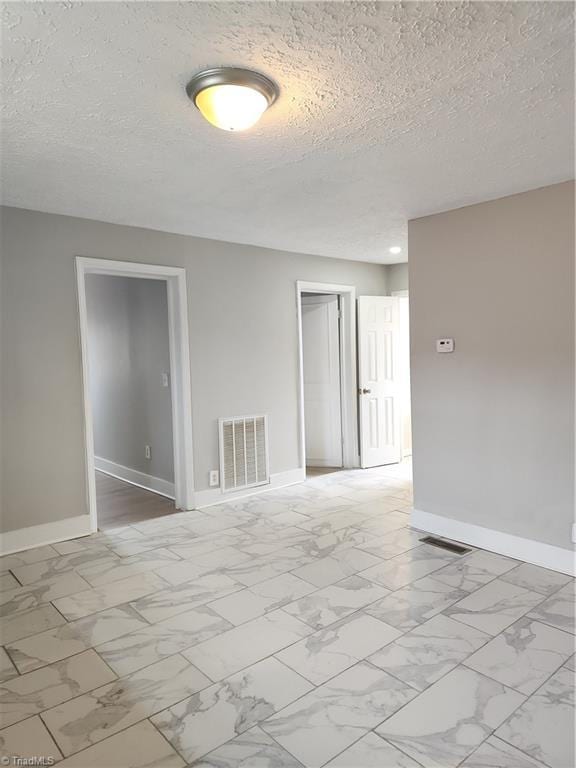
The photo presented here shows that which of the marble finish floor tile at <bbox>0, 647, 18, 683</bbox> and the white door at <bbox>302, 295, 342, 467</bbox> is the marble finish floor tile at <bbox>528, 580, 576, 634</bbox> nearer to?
the marble finish floor tile at <bbox>0, 647, 18, 683</bbox>

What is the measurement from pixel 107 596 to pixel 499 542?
99.0 inches

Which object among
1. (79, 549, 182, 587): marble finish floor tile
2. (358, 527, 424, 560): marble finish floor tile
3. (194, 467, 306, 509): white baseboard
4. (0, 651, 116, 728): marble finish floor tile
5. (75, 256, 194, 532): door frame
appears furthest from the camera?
(194, 467, 306, 509): white baseboard

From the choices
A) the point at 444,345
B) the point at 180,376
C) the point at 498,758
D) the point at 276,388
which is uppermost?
the point at 444,345

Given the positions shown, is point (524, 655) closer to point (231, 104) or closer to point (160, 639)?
point (160, 639)

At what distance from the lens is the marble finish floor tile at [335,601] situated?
8.65 ft

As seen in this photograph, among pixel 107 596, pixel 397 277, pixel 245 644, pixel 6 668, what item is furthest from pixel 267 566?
pixel 397 277

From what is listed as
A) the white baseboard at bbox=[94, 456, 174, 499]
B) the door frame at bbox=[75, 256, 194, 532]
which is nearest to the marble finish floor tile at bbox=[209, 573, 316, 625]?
the door frame at bbox=[75, 256, 194, 532]

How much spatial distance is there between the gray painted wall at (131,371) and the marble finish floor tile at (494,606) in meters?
3.01

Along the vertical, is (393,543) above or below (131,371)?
below

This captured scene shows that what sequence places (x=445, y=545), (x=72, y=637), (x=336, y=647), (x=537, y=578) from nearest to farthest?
(x=336, y=647), (x=72, y=637), (x=537, y=578), (x=445, y=545)

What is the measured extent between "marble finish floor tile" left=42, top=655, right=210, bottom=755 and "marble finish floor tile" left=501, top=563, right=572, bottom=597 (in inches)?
74.9

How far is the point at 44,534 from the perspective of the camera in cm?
365

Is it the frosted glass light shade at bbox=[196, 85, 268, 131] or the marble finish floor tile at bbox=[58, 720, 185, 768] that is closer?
the marble finish floor tile at bbox=[58, 720, 185, 768]

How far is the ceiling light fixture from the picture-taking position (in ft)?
5.99
